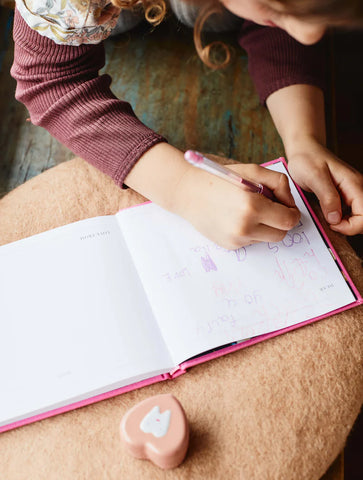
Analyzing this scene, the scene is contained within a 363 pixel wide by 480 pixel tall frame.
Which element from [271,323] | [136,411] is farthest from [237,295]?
[136,411]

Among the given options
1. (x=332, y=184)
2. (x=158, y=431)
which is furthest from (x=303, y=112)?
(x=158, y=431)

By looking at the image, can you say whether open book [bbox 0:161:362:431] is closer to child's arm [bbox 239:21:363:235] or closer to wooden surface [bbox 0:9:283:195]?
child's arm [bbox 239:21:363:235]

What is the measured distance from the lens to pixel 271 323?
1.45ft

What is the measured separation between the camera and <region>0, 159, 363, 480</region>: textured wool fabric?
1.28 ft

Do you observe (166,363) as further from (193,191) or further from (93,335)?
(193,191)

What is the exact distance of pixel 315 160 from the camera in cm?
55

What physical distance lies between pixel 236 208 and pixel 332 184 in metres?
0.15

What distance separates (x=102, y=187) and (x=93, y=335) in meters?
0.21

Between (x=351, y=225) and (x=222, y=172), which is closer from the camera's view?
(x=222, y=172)

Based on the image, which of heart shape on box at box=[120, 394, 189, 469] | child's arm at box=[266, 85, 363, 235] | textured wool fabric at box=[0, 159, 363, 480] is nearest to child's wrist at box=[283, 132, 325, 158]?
child's arm at box=[266, 85, 363, 235]

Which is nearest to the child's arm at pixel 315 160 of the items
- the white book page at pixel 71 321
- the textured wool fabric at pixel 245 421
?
the textured wool fabric at pixel 245 421

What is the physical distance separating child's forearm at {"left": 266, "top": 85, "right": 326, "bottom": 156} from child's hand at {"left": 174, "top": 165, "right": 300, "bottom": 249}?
135 mm

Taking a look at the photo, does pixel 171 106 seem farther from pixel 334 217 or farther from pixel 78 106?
pixel 334 217

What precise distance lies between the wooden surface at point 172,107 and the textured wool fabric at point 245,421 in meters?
0.37
